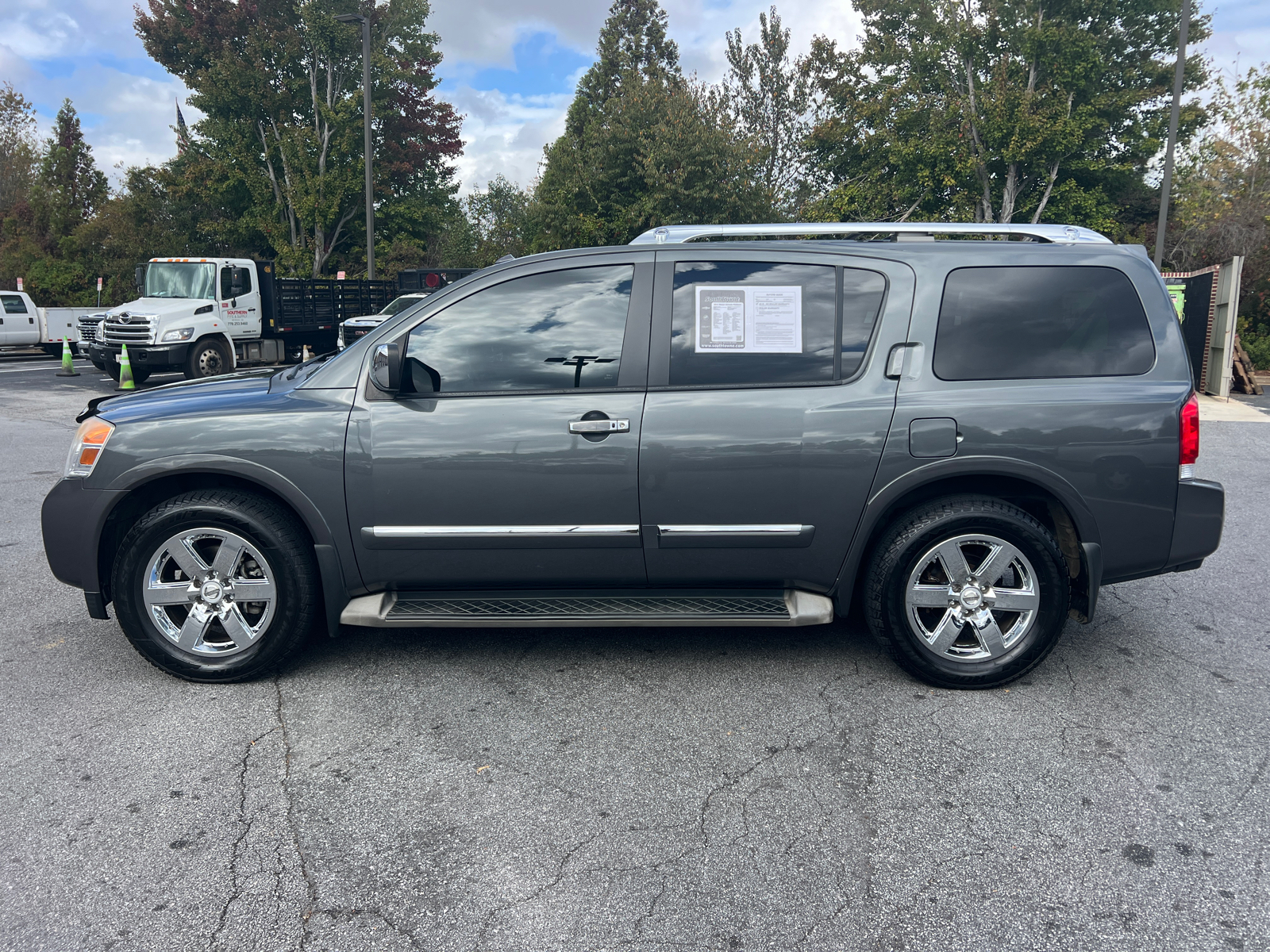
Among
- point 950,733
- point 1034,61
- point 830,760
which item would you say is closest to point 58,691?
point 830,760

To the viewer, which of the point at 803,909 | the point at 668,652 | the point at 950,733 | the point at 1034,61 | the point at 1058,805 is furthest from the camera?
the point at 1034,61

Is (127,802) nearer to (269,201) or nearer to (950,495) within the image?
(950,495)

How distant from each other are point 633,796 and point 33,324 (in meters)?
26.7

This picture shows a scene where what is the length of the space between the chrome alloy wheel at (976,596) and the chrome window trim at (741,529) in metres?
0.54

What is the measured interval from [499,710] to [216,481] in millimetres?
1548

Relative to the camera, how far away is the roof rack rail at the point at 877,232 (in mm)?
4027

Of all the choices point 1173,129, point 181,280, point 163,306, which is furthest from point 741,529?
point 1173,129

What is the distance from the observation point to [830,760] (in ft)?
10.7

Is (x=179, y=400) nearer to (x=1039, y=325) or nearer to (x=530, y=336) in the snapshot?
(x=530, y=336)

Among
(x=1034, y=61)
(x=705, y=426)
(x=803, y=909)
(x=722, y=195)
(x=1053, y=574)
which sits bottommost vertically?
(x=803, y=909)

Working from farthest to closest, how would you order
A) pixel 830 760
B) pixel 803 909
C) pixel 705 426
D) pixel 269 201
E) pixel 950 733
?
pixel 269 201
pixel 705 426
pixel 950 733
pixel 830 760
pixel 803 909

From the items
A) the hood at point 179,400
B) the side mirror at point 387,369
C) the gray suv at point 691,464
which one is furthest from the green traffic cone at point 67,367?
the side mirror at point 387,369

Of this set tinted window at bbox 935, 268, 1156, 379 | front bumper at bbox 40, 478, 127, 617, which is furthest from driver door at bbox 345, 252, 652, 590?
tinted window at bbox 935, 268, 1156, 379

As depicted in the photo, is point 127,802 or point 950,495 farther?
point 950,495
